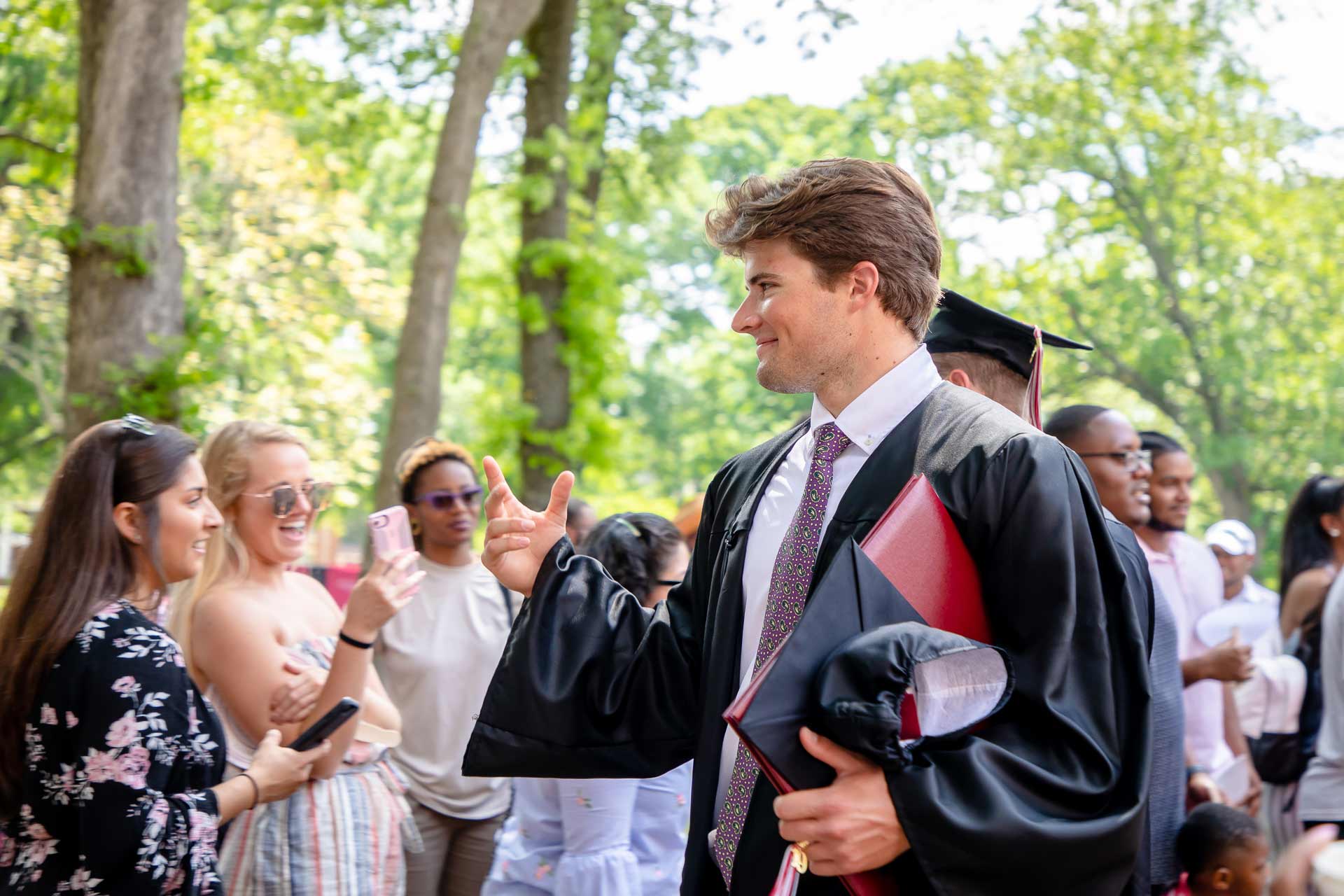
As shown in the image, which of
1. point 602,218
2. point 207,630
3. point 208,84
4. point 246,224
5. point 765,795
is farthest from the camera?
point 246,224

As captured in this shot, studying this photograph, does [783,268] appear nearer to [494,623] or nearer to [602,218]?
[494,623]

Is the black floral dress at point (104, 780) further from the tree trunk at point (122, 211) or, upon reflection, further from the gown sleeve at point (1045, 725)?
the tree trunk at point (122, 211)

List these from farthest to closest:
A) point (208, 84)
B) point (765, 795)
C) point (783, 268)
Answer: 1. point (208, 84)
2. point (783, 268)
3. point (765, 795)

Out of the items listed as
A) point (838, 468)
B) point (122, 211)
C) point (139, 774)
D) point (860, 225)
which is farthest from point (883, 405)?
point (122, 211)

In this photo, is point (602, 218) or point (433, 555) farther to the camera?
point (602, 218)

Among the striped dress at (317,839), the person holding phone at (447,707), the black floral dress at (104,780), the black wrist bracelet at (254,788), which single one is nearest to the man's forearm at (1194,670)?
the person holding phone at (447,707)

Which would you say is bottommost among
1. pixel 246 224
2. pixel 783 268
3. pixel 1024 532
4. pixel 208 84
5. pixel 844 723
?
pixel 844 723

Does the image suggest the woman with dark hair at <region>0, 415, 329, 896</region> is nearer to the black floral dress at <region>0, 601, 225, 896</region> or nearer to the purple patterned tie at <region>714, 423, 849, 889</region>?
the black floral dress at <region>0, 601, 225, 896</region>

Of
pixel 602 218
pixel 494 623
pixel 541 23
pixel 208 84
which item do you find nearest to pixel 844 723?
pixel 494 623

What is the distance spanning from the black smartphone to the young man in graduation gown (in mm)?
1005

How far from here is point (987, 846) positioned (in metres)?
1.77

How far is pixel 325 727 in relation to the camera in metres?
3.27

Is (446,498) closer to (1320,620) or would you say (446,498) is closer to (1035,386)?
(1035,386)

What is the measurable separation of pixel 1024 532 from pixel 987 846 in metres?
0.48
